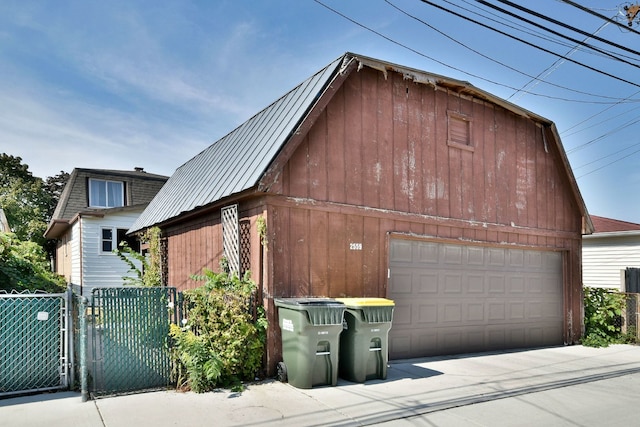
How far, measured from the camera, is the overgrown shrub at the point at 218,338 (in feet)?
21.0

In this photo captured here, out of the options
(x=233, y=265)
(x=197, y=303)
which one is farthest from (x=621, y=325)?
(x=197, y=303)

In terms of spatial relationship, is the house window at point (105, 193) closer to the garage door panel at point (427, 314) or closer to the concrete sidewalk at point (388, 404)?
the garage door panel at point (427, 314)

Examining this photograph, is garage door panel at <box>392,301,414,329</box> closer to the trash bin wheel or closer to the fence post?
the trash bin wheel

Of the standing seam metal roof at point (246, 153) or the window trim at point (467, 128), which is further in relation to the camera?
the window trim at point (467, 128)

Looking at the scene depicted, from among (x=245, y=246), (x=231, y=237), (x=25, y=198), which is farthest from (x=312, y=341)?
(x=25, y=198)

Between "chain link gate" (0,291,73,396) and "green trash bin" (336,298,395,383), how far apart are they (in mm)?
3803

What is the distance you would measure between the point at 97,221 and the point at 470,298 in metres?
14.9

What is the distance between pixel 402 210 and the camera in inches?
360

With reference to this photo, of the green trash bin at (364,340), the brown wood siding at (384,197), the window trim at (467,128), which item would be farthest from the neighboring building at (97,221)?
the window trim at (467,128)

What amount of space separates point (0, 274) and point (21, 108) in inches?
231

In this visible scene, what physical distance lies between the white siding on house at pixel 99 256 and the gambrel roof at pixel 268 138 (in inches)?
278

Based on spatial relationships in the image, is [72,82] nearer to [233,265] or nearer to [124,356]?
[233,265]

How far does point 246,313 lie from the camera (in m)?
7.13

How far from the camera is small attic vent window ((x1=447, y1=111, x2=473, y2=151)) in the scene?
10102 millimetres
